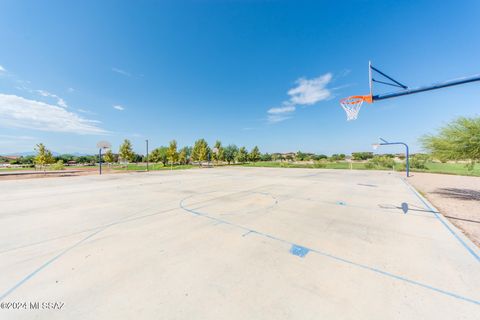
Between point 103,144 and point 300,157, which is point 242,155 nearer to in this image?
point 300,157

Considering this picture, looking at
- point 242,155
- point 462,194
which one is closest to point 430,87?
point 462,194

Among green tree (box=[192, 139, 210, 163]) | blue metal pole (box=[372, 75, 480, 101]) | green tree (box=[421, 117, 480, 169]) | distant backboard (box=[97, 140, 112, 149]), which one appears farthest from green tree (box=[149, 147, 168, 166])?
green tree (box=[421, 117, 480, 169])

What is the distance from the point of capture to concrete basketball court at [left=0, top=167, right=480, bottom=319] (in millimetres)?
2078

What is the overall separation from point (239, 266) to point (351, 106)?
27.5 ft

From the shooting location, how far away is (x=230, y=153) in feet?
179

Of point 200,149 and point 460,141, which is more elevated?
point 200,149

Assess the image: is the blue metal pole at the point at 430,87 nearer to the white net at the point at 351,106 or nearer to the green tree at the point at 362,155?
the white net at the point at 351,106

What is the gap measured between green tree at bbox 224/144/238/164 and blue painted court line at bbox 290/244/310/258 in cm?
4765

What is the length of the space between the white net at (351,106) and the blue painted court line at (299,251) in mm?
6828

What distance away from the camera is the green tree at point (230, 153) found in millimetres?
52256

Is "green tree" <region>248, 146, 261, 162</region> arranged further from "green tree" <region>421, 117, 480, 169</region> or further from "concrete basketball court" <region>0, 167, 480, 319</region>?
"concrete basketball court" <region>0, 167, 480, 319</region>

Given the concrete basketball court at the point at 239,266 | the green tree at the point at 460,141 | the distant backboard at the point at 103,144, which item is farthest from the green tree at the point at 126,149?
the green tree at the point at 460,141

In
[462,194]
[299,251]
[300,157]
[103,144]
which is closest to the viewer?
[299,251]

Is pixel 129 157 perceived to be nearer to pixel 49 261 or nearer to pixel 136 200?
pixel 136 200
